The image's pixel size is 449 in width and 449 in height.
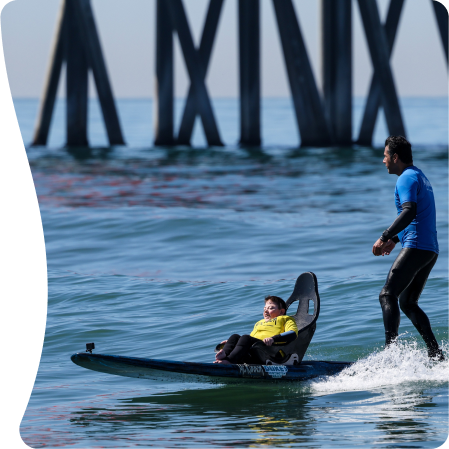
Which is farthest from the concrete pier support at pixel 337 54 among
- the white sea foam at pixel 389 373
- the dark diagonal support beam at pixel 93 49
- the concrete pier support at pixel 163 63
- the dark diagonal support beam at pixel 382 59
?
the white sea foam at pixel 389 373

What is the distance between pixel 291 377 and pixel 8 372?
4.05 m

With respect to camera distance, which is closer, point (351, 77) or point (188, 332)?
point (188, 332)

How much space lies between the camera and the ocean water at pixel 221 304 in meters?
5.39

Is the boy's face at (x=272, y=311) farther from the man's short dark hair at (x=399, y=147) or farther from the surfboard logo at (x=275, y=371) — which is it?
the man's short dark hair at (x=399, y=147)

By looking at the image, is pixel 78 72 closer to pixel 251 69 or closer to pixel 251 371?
pixel 251 69

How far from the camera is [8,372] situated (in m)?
2.59

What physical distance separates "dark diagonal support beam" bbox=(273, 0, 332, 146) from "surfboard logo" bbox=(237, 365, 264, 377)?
1886 centimetres

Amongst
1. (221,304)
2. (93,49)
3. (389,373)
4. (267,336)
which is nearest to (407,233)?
(389,373)

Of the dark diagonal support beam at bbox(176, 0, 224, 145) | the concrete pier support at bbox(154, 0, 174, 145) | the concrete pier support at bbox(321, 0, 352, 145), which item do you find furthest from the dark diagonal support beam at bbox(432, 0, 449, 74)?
the concrete pier support at bbox(154, 0, 174, 145)

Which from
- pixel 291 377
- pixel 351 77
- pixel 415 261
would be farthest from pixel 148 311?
pixel 351 77

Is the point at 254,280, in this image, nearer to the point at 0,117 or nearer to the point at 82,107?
the point at 0,117

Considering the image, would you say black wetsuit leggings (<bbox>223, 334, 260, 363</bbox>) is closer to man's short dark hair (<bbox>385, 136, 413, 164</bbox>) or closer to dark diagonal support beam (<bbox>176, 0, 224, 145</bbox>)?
man's short dark hair (<bbox>385, 136, 413, 164</bbox>)

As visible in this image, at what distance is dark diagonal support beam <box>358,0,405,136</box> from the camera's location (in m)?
23.7

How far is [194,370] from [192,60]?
21.3 metres
